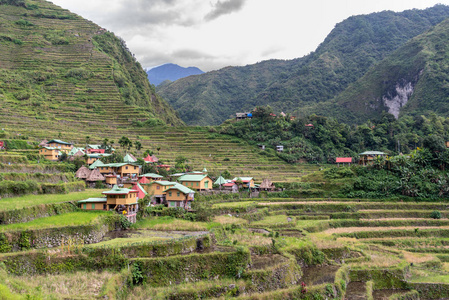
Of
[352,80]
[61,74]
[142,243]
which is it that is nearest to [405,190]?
[142,243]

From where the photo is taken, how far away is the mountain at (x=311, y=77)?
447 feet

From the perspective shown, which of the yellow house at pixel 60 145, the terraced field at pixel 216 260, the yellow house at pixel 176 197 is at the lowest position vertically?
the terraced field at pixel 216 260

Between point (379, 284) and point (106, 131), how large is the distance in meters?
54.3

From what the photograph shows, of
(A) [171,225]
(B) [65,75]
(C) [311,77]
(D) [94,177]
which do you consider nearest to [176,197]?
(A) [171,225]

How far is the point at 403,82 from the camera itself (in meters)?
110

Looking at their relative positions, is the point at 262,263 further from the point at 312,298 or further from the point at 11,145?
the point at 11,145

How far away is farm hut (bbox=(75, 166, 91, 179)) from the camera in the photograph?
36.4 meters

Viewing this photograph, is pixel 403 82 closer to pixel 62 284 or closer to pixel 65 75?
pixel 65 75

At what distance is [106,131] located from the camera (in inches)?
2532

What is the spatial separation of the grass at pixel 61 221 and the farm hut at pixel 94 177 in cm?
1273

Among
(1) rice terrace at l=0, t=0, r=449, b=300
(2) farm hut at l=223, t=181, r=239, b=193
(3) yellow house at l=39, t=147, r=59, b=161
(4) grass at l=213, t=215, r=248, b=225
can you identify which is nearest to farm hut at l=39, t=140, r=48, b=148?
(1) rice terrace at l=0, t=0, r=449, b=300

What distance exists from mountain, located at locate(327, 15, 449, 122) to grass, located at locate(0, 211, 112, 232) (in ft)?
295

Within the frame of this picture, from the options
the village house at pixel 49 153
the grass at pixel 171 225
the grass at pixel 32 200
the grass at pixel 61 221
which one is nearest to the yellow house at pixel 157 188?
the grass at pixel 171 225

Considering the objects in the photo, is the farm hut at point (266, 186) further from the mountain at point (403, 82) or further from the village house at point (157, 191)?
the mountain at point (403, 82)
